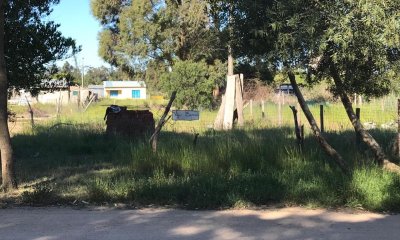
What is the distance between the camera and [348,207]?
7027mm

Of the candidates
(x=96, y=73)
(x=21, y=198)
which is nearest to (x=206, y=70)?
(x=21, y=198)

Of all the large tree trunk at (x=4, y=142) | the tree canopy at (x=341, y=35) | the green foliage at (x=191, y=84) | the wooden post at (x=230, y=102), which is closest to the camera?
the tree canopy at (x=341, y=35)

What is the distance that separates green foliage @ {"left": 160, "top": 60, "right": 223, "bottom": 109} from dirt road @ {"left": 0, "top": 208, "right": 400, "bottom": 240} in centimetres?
2708

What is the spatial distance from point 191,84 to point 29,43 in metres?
25.5

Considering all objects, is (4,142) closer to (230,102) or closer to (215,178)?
(215,178)

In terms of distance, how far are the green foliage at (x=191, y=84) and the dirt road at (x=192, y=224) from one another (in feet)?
88.8

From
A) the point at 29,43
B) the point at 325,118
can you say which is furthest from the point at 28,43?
the point at 325,118

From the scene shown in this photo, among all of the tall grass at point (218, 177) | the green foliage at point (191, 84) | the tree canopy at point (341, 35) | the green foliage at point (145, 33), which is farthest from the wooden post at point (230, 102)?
the green foliage at point (145, 33)

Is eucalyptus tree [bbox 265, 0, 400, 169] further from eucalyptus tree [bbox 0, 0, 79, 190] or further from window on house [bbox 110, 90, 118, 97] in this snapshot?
window on house [bbox 110, 90, 118, 97]

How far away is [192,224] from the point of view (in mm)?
6211

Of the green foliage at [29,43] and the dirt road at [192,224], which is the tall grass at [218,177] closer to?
the dirt road at [192,224]

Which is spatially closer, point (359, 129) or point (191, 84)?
point (359, 129)

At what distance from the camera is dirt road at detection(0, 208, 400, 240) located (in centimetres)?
577

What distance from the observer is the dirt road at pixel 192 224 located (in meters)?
5.77
